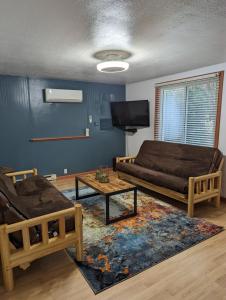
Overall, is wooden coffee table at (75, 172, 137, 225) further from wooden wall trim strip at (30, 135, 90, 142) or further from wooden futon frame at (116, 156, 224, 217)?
wooden wall trim strip at (30, 135, 90, 142)

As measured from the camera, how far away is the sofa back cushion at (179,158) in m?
3.23

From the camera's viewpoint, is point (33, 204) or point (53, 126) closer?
point (33, 204)

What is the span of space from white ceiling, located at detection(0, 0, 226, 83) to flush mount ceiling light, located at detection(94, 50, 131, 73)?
124 millimetres

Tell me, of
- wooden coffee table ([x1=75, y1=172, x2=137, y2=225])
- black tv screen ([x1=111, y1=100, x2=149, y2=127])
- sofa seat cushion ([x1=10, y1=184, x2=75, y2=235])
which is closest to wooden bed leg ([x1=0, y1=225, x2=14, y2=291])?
sofa seat cushion ([x1=10, y1=184, x2=75, y2=235])

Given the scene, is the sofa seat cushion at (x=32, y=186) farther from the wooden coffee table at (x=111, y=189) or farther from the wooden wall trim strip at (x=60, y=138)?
the wooden wall trim strip at (x=60, y=138)

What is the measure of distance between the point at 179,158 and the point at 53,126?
8.86ft

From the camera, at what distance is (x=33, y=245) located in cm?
177

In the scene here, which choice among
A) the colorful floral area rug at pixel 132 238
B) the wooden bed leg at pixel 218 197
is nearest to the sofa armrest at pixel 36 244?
the colorful floral area rug at pixel 132 238

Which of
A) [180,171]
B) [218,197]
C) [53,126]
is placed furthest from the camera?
[53,126]

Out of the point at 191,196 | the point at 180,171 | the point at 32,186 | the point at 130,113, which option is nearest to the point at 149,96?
the point at 130,113

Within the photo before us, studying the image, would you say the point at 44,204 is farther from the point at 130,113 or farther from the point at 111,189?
the point at 130,113

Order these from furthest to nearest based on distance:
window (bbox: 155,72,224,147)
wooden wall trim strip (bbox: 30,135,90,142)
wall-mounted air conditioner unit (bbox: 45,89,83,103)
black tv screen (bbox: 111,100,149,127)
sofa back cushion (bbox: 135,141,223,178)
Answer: black tv screen (bbox: 111,100,149,127) → wooden wall trim strip (bbox: 30,135,90,142) → wall-mounted air conditioner unit (bbox: 45,89,83,103) → window (bbox: 155,72,224,147) → sofa back cushion (bbox: 135,141,223,178)

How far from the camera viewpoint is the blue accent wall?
159 inches

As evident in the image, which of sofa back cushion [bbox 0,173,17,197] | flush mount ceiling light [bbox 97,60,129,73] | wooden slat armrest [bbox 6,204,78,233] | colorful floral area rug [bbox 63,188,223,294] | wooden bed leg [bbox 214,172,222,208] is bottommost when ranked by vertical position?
colorful floral area rug [bbox 63,188,223,294]
